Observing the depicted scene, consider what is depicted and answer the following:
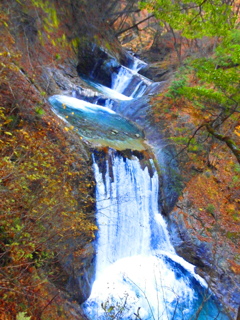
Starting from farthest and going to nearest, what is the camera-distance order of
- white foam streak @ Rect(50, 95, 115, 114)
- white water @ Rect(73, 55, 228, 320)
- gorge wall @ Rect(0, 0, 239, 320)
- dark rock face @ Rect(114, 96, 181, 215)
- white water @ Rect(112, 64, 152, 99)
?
white water @ Rect(112, 64, 152, 99) → white foam streak @ Rect(50, 95, 115, 114) → dark rock face @ Rect(114, 96, 181, 215) → white water @ Rect(73, 55, 228, 320) → gorge wall @ Rect(0, 0, 239, 320)

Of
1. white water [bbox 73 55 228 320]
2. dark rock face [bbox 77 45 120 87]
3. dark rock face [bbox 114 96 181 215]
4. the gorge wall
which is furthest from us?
dark rock face [bbox 77 45 120 87]

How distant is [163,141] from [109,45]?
1099 cm

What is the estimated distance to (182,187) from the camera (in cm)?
948

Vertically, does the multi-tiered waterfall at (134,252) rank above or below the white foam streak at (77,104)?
below

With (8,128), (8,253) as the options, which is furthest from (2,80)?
(8,253)

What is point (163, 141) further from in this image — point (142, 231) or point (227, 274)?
point (227, 274)

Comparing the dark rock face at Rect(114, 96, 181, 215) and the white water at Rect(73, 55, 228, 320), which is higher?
the dark rock face at Rect(114, 96, 181, 215)

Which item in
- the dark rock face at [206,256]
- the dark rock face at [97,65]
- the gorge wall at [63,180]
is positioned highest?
the dark rock face at [97,65]

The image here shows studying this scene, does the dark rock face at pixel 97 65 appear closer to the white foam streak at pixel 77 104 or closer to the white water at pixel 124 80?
the white water at pixel 124 80

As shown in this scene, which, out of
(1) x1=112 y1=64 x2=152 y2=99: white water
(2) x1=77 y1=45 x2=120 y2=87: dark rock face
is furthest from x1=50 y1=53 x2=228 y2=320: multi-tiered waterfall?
(1) x1=112 y1=64 x2=152 y2=99: white water

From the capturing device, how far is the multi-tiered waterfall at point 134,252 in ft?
20.8

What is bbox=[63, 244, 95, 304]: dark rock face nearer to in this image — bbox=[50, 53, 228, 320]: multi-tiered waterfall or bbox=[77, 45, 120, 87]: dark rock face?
bbox=[50, 53, 228, 320]: multi-tiered waterfall

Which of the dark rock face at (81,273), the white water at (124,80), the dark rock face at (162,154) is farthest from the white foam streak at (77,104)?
the dark rock face at (81,273)

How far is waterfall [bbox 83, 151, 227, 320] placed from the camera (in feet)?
20.8
